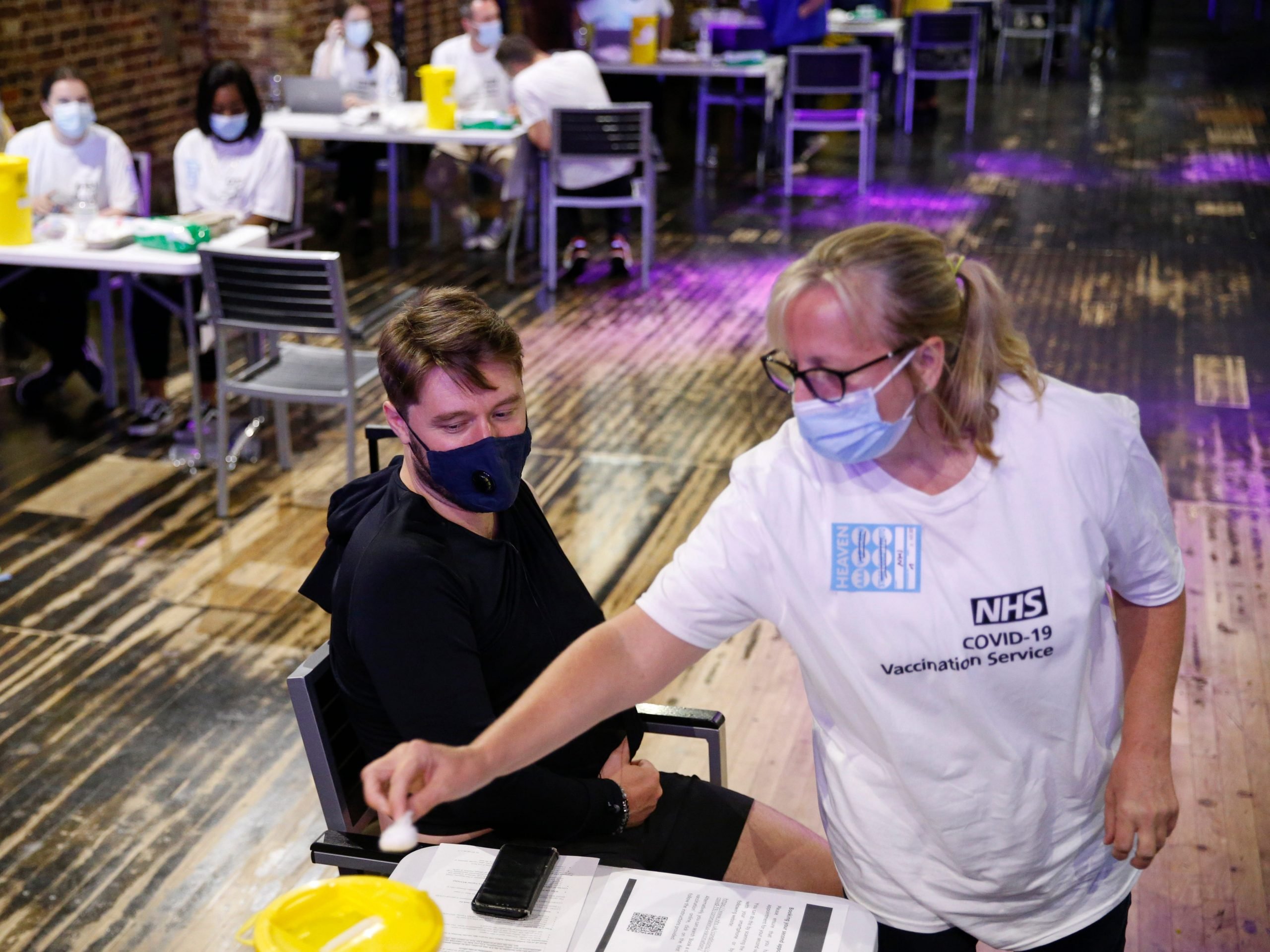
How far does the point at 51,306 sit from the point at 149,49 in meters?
3.12

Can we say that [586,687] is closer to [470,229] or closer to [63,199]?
[63,199]

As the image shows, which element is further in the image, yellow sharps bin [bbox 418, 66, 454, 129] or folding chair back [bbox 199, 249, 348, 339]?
yellow sharps bin [bbox 418, 66, 454, 129]

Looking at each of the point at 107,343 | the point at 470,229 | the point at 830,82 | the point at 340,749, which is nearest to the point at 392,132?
the point at 470,229

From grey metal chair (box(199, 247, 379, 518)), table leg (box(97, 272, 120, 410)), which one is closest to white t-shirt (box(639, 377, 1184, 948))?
grey metal chair (box(199, 247, 379, 518))

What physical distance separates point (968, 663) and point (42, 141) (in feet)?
15.5

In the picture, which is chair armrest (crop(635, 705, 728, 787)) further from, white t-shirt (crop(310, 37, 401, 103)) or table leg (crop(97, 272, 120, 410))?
white t-shirt (crop(310, 37, 401, 103))

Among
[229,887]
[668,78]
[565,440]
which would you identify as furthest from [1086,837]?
[668,78]

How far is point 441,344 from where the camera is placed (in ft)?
5.96

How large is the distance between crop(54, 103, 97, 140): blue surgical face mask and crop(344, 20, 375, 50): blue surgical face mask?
265cm

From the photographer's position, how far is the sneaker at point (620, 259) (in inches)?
271

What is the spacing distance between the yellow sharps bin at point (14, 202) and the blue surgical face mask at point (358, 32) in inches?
124

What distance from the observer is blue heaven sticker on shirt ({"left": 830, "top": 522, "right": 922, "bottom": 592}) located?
4.64 ft

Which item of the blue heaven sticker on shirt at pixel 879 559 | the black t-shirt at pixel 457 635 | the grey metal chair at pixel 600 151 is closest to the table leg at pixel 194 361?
the grey metal chair at pixel 600 151

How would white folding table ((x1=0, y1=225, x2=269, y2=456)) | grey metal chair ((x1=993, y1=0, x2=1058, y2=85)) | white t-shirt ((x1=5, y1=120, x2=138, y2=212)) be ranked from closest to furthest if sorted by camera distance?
1. white folding table ((x1=0, y1=225, x2=269, y2=456))
2. white t-shirt ((x1=5, y1=120, x2=138, y2=212))
3. grey metal chair ((x1=993, y1=0, x2=1058, y2=85))
